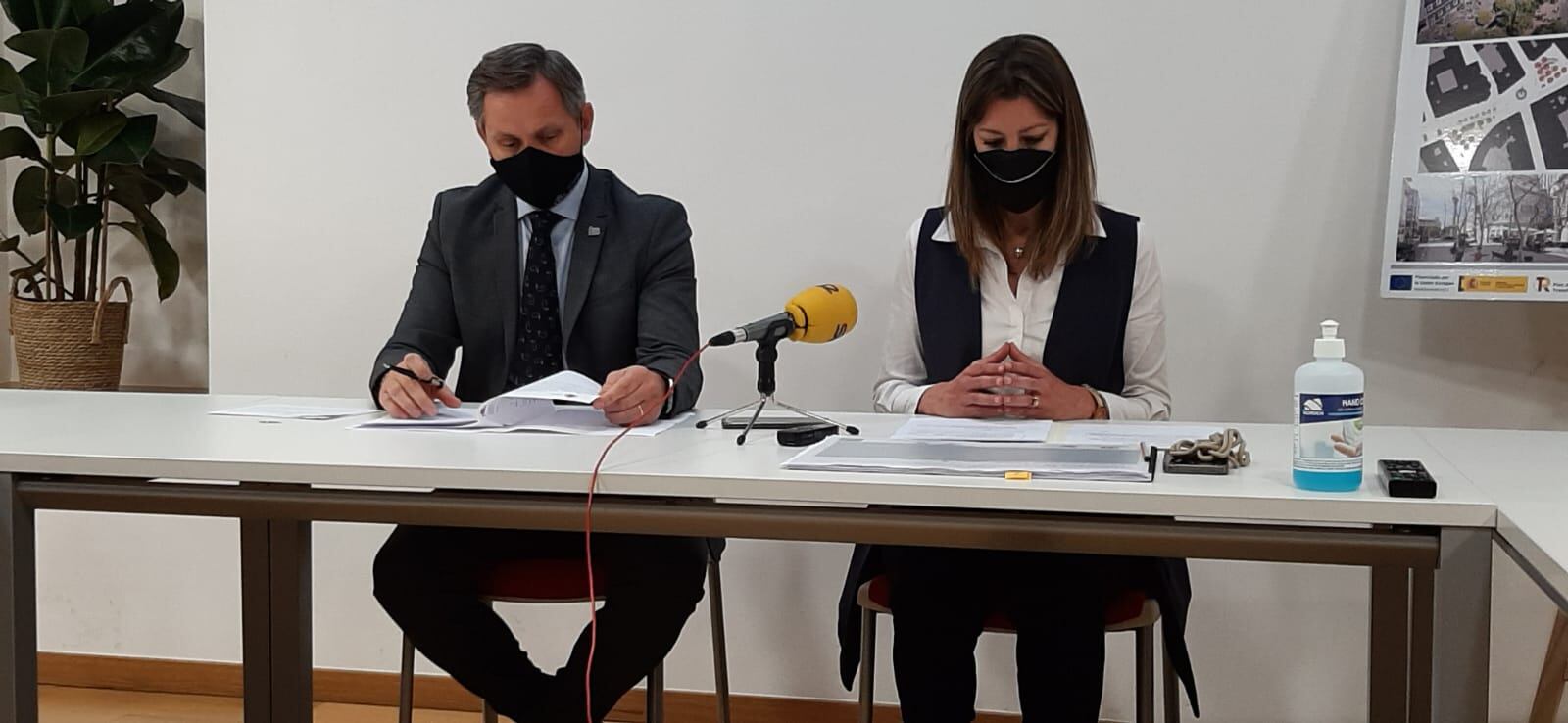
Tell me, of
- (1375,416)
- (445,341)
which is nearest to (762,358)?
(445,341)

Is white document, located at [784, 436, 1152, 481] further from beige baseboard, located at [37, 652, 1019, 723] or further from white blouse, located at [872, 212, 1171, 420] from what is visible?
beige baseboard, located at [37, 652, 1019, 723]

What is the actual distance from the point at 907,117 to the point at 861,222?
0.22 meters

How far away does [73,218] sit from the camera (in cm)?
307

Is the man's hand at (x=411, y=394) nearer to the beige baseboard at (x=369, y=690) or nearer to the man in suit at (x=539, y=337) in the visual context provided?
the man in suit at (x=539, y=337)

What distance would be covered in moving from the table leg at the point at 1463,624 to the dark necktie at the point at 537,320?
1322 millimetres

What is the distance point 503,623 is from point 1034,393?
31.2 inches

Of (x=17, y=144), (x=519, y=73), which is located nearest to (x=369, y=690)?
(x=17, y=144)

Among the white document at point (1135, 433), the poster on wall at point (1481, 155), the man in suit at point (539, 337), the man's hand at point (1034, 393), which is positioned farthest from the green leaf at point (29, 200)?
the poster on wall at point (1481, 155)

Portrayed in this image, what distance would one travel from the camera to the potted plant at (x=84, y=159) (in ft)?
9.70

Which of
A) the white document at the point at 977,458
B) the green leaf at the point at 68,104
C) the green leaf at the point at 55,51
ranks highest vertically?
the green leaf at the point at 55,51

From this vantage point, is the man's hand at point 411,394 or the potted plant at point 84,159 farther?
the potted plant at point 84,159

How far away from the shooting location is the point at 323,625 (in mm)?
3061

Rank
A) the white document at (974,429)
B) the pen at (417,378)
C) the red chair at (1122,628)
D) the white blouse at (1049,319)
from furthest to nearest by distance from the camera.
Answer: the white blouse at (1049,319) < the pen at (417,378) < the red chair at (1122,628) < the white document at (974,429)

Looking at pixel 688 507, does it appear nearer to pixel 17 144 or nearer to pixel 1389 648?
pixel 1389 648
